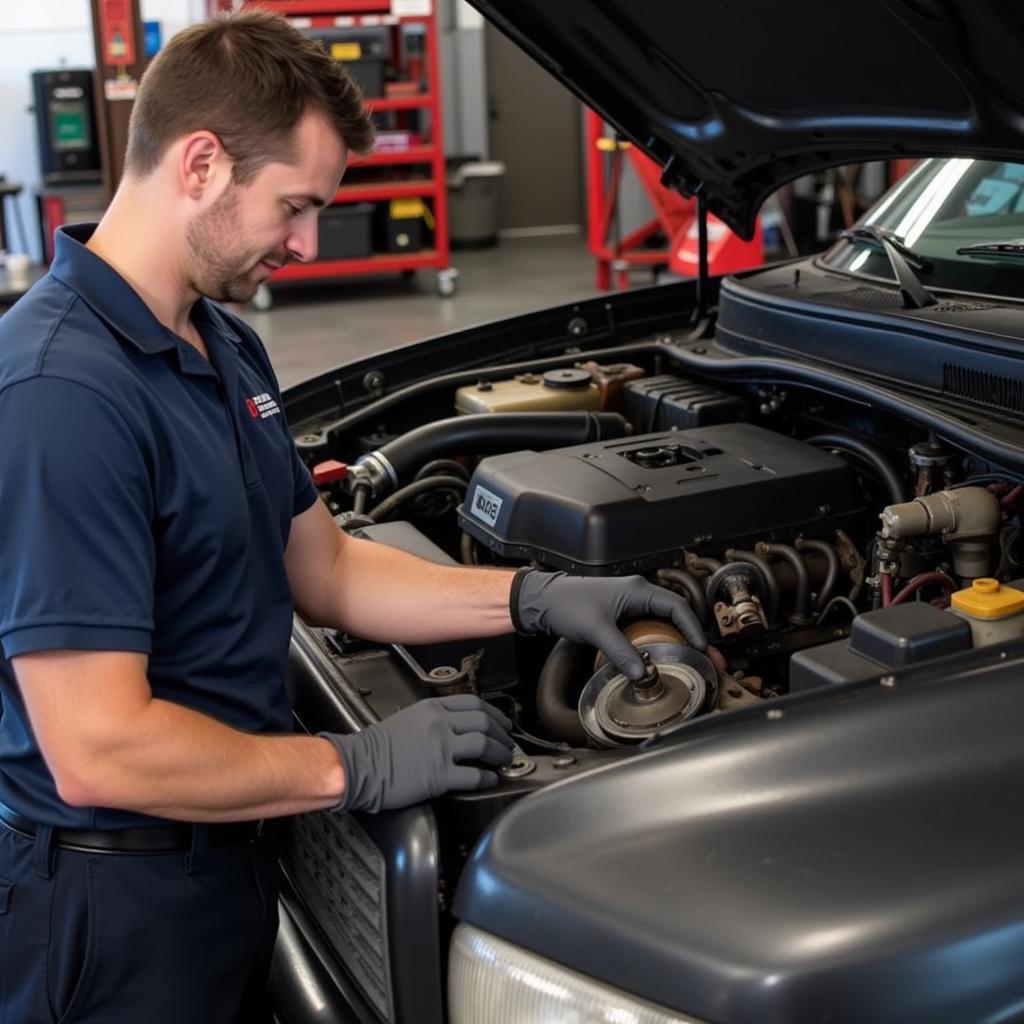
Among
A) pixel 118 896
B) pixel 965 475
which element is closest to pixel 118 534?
pixel 118 896

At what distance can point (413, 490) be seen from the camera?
2318mm

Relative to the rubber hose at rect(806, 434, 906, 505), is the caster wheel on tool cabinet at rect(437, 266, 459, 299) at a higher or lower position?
lower

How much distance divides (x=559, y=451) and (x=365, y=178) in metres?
7.42

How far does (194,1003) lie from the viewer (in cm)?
153

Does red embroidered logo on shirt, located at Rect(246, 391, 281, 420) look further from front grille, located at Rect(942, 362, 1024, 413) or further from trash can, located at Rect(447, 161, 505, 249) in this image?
trash can, located at Rect(447, 161, 505, 249)

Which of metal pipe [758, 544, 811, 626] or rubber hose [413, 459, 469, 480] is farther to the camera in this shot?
rubber hose [413, 459, 469, 480]

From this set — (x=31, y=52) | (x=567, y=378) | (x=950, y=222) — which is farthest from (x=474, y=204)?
(x=950, y=222)

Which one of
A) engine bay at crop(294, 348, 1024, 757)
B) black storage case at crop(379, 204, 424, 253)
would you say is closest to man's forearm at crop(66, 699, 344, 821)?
engine bay at crop(294, 348, 1024, 757)

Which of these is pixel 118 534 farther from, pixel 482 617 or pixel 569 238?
pixel 569 238

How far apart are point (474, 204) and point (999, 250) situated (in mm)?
9062

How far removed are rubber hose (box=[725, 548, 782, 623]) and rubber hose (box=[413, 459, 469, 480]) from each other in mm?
647

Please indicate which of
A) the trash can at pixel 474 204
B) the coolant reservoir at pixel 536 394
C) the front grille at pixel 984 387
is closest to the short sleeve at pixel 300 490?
the coolant reservoir at pixel 536 394

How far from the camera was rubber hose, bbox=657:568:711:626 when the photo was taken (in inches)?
73.8

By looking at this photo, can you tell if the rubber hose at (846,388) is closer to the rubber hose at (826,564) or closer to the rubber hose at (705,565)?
the rubber hose at (826,564)
